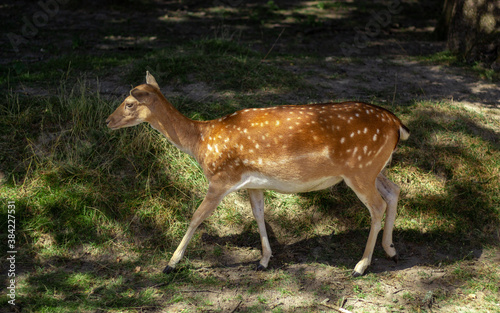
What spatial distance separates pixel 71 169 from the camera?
6.28m

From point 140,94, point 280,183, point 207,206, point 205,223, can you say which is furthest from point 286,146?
point 205,223

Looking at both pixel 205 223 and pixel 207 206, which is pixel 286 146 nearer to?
pixel 207 206

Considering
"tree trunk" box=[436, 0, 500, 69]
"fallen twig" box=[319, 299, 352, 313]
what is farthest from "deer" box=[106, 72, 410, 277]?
"tree trunk" box=[436, 0, 500, 69]

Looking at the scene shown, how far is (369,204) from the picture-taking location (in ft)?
16.8

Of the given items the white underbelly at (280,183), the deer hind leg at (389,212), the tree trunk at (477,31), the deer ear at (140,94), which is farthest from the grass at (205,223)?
the tree trunk at (477,31)

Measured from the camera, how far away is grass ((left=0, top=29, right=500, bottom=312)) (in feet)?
16.5

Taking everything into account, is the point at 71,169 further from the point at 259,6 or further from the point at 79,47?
the point at 259,6

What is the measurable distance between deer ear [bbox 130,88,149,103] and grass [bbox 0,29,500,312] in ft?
4.57

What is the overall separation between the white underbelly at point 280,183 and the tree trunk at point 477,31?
547 centimetres

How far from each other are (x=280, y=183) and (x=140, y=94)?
1.67 meters

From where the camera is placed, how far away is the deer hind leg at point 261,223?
18.0 feet

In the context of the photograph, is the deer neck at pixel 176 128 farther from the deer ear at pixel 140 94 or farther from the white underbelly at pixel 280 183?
the white underbelly at pixel 280 183

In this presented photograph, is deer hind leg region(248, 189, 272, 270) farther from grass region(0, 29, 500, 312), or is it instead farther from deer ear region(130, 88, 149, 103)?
deer ear region(130, 88, 149, 103)

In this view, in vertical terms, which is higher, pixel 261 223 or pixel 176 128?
pixel 176 128
